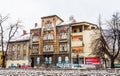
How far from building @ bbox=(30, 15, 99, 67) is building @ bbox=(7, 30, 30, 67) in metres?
2.14

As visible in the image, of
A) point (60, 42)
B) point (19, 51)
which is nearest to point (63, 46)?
point (60, 42)

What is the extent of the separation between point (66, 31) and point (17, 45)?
61.4ft

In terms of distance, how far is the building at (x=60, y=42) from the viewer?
202 ft

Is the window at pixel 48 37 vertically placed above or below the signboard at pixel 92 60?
above

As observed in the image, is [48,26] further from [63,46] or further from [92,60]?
[92,60]

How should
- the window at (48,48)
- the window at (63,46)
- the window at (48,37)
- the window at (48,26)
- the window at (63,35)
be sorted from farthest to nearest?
the window at (48,26)
the window at (48,37)
the window at (48,48)
the window at (63,35)
the window at (63,46)

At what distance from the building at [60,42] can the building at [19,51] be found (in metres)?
2.14

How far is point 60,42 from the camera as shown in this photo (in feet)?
211

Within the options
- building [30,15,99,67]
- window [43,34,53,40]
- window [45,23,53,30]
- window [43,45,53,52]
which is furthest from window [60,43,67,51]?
window [45,23,53,30]

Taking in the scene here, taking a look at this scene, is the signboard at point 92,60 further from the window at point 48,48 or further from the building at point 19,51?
the building at point 19,51

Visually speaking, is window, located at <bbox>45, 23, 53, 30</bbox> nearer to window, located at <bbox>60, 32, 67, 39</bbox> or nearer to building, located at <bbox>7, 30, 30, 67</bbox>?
window, located at <bbox>60, 32, 67, 39</bbox>

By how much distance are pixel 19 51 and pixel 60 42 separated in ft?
52.3

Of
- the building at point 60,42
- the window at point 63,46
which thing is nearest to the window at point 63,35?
the building at point 60,42

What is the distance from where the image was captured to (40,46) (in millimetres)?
68562
